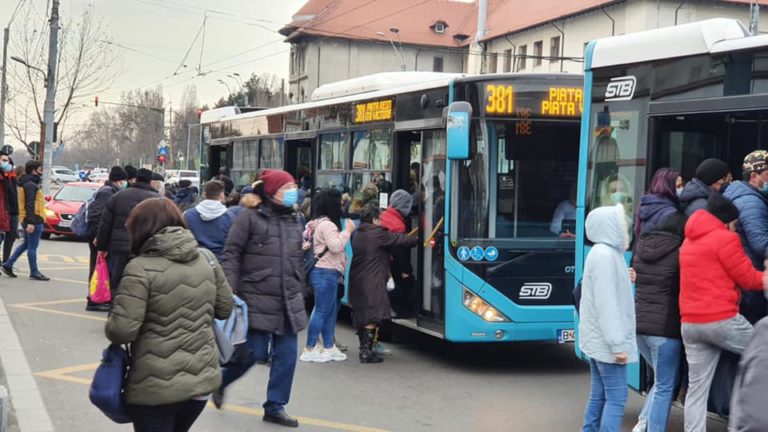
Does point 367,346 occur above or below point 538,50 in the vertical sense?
below

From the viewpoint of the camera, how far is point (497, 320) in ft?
29.9

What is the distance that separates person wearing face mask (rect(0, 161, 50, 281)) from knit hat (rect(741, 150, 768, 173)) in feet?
40.0

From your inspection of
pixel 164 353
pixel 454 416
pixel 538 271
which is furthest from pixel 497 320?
pixel 164 353

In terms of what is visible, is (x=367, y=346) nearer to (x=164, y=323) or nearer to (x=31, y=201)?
(x=164, y=323)

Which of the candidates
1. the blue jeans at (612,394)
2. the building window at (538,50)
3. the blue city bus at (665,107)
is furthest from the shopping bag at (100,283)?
the building window at (538,50)

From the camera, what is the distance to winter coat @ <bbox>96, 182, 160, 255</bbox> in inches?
419

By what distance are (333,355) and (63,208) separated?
17.2 metres

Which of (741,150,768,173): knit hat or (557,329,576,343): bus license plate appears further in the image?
(557,329,576,343): bus license plate

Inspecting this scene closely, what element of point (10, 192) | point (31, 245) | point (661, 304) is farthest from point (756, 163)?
point (10, 192)

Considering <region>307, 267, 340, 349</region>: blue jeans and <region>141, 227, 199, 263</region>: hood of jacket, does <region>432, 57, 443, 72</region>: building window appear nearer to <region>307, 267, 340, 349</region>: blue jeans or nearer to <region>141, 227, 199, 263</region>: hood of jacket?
<region>307, 267, 340, 349</region>: blue jeans

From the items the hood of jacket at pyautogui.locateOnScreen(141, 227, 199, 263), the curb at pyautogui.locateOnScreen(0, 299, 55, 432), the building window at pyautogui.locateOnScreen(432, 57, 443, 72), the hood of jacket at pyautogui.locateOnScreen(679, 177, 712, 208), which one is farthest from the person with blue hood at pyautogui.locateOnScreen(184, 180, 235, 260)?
the building window at pyautogui.locateOnScreen(432, 57, 443, 72)

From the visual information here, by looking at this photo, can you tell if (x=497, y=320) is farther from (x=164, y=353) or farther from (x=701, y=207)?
(x=164, y=353)

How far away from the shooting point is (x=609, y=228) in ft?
19.5

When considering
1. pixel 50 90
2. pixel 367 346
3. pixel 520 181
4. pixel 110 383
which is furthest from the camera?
pixel 50 90
